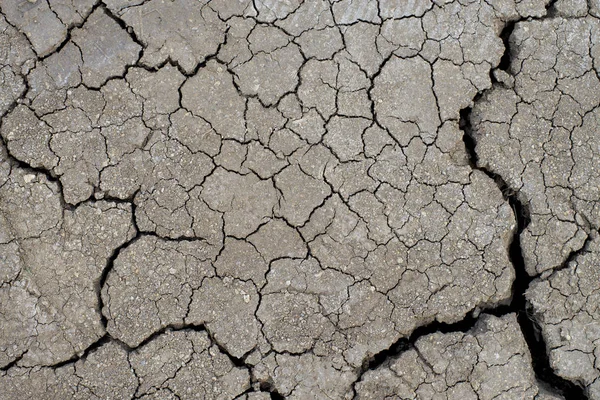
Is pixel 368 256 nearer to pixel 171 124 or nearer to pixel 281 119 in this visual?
pixel 281 119

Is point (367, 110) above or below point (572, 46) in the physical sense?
below

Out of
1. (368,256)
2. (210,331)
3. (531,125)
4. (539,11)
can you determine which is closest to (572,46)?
(539,11)

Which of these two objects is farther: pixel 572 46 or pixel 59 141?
pixel 572 46

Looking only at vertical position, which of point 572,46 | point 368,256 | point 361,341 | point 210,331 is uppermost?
point 572,46

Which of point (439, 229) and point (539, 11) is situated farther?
point (539, 11)

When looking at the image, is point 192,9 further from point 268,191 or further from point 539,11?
point 539,11

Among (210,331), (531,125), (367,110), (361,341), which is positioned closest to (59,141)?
(210,331)
